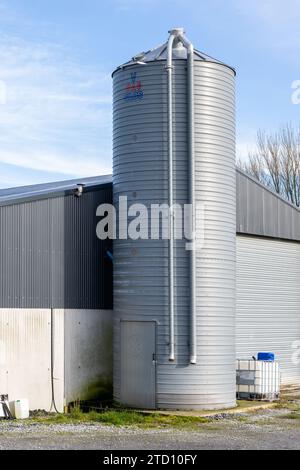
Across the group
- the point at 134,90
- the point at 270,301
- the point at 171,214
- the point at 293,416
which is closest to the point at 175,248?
the point at 171,214

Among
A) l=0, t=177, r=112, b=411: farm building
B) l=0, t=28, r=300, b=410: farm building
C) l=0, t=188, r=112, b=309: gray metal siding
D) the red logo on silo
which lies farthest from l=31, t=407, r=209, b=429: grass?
the red logo on silo

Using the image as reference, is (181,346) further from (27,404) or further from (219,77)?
(219,77)

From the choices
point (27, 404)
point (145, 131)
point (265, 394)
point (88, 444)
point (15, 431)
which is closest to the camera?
point (88, 444)

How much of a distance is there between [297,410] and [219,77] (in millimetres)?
7992

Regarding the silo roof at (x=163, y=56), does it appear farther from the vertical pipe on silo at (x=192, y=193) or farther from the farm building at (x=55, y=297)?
the farm building at (x=55, y=297)

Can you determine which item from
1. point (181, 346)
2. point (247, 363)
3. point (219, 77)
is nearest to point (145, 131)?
point (219, 77)

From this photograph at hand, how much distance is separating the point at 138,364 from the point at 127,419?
5.93 feet

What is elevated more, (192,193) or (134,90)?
(134,90)

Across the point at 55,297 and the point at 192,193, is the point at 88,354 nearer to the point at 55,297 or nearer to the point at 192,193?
the point at 55,297

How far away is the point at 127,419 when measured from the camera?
16625 mm

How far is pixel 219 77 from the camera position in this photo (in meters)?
18.8

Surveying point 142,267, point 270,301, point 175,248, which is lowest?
point 270,301

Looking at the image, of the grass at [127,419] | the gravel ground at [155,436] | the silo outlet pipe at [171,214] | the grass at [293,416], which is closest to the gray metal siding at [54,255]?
the silo outlet pipe at [171,214]

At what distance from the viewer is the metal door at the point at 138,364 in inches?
706
